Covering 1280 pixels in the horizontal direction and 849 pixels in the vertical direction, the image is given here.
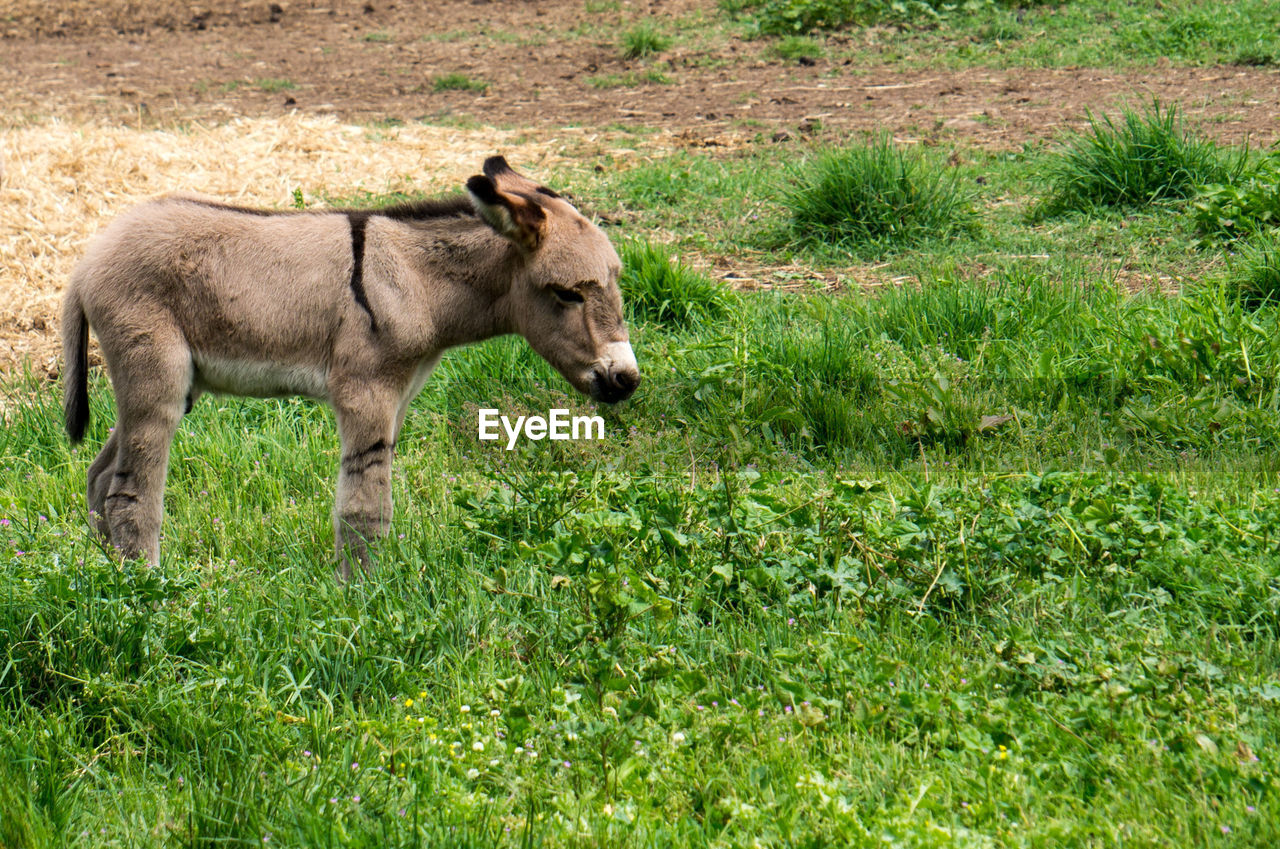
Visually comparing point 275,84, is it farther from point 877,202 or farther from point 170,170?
point 877,202

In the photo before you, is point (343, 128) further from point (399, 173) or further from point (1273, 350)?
point (1273, 350)

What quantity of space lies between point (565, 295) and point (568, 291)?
3 cm

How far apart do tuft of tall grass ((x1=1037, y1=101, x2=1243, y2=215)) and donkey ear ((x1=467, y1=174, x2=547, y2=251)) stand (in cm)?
487

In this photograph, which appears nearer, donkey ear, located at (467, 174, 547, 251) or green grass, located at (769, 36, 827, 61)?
donkey ear, located at (467, 174, 547, 251)

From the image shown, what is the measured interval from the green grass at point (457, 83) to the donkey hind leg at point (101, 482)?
902 centimetres

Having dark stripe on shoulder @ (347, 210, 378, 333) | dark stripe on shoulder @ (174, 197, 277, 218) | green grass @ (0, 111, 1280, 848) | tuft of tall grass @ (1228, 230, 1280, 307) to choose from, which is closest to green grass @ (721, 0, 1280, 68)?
tuft of tall grass @ (1228, 230, 1280, 307)

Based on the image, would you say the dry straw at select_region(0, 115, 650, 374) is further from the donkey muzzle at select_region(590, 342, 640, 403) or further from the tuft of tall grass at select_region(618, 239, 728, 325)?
the donkey muzzle at select_region(590, 342, 640, 403)

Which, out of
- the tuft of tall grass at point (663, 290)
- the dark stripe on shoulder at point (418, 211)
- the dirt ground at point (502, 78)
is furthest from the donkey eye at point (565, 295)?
the dirt ground at point (502, 78)

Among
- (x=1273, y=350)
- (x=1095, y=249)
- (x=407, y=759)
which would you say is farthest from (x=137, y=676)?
(x=1095, y=249)

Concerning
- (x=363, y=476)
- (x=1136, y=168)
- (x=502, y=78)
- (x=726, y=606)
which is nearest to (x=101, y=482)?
(x=363, y=476)

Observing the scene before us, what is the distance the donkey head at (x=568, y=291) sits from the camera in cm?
483

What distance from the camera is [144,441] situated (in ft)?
15.5

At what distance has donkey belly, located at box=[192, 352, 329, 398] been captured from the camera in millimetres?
4914

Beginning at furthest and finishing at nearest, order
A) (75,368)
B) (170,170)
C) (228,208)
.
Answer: (170,170) < (228,208) < (75,368)
